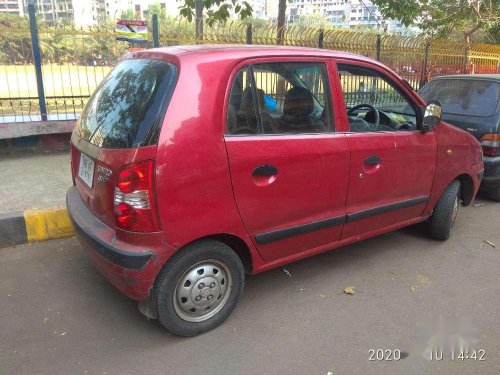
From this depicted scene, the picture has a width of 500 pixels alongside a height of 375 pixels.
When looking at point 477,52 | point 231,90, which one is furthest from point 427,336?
point 477,52

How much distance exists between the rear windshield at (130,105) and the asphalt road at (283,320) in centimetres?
118

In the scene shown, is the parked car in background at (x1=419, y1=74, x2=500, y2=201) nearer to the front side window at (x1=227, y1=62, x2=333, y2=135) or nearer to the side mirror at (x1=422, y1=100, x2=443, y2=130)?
the side mirror at (x1=422, y1=100, x2=443, y2=130)

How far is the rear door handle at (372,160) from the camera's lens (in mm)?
3258

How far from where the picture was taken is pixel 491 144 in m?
5.08

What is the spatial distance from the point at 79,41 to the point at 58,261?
377 cm

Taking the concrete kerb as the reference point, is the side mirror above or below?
above

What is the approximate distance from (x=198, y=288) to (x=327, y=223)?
3.50 feet

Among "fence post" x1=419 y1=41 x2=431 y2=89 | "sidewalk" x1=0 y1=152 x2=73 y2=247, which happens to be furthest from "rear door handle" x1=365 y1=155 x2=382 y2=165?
"fence post" x1=419 y1=41 x2=431 y2=89

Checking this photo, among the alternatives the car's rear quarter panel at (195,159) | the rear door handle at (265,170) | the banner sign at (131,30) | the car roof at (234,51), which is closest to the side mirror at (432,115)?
the car roof at (234,51)

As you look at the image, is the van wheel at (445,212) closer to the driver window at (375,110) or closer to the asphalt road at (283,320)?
the asphalt road at (283,320)

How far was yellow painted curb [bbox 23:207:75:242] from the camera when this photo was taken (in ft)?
12.8

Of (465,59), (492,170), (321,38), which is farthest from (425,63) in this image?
(492,170)

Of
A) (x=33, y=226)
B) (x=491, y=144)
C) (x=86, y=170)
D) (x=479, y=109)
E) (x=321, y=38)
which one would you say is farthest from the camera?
(x=321, y=38)

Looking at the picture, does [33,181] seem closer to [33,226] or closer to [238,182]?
[33,226]
